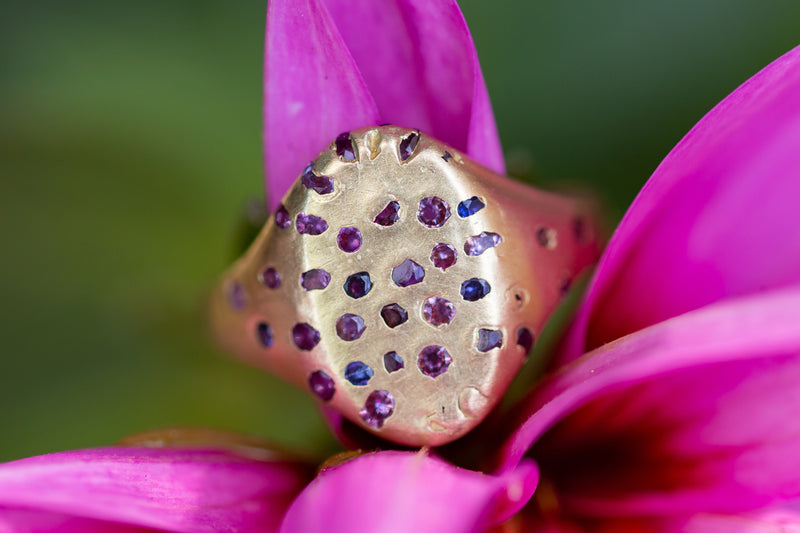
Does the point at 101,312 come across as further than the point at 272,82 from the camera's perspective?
Yes

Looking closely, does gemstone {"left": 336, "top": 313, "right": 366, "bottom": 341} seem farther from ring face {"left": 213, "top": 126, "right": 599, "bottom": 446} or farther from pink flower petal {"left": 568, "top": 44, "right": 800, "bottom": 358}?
pink flower petal {"left": 568, "top": 44, "right": 800, "bottom": 358}

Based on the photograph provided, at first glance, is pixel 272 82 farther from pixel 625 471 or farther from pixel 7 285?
pixel 7 285

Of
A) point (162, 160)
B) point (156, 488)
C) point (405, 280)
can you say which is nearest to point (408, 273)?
point (405, 280)

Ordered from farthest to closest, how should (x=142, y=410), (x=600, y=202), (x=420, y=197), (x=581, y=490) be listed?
(x=142, y=410) < (x=600, y=202) < (x=581, y=490) < (x=420, y=197)

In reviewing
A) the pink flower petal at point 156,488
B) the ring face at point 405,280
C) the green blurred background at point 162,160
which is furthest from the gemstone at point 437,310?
the green blurred background at point 162,160

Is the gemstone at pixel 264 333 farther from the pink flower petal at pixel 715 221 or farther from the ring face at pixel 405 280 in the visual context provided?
the pink flower petal at pixel 715 221

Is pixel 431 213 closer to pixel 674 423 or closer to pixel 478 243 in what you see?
pixel 478 243

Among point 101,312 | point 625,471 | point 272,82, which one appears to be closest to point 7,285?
point 101,312
